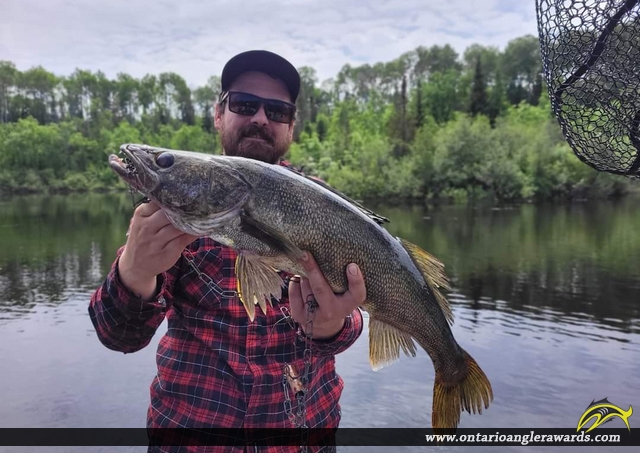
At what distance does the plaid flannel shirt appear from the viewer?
9.02ft

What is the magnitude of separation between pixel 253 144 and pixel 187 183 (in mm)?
1065

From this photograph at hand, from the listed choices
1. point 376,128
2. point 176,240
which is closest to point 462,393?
point 176,240

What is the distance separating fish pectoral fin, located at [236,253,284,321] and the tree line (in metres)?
55.7

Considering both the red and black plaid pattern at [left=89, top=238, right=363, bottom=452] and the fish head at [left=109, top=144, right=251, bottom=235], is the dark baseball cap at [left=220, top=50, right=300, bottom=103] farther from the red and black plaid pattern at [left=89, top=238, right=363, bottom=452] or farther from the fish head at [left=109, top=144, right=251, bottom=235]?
the red and black plaid pattern at [left=89, top=238, right=363, bottom=452]

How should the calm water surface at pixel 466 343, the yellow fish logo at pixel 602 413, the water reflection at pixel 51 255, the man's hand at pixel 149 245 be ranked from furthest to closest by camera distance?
the water reflection at pixel 51 255
the calm water surface at pixel 466 343
the yellow fish logo at pixel 602 413
the man's hand at pixel 149 245

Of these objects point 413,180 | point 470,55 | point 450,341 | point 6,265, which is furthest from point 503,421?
point 470,55

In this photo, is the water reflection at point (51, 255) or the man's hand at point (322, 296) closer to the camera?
the man's hand at point (322, 296)

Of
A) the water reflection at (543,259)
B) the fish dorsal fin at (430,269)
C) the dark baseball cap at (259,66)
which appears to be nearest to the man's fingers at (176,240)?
the fish dorsal fin at (430,269)

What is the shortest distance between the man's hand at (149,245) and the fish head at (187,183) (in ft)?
0.18

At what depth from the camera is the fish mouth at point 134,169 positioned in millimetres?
2570

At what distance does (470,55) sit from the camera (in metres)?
106

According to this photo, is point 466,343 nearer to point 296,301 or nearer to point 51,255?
point 296,301

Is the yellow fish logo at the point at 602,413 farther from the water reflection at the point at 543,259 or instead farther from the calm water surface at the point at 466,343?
the water reflection at the point at 543,259

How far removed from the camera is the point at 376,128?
291 feet
